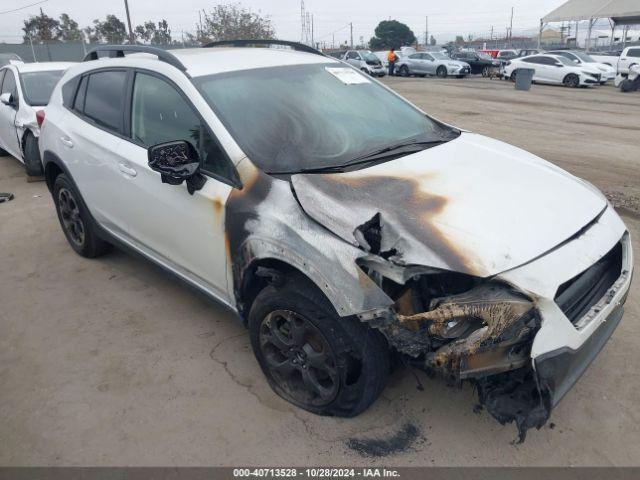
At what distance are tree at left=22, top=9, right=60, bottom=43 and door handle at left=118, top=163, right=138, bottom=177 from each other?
49348 millimetres

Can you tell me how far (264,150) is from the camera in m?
2.74

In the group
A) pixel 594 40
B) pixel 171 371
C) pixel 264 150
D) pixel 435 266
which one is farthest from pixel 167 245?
pixel 594 40

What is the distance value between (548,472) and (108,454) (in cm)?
211

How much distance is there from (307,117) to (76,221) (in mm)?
2671

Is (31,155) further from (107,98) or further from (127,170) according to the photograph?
(127,170)

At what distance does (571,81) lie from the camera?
21078mm

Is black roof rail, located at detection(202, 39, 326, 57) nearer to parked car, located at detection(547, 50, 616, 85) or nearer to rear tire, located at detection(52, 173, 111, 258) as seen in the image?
rear tire, located at detection(52, 173, 111, 258)

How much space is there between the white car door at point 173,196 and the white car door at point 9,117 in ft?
16.3

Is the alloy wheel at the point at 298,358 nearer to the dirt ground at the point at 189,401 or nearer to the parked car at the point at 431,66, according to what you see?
the dirt ground at the point at 189,401

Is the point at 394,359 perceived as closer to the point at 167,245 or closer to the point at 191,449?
the point at 191,449

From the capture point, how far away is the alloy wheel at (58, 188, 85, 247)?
4473 millimetres

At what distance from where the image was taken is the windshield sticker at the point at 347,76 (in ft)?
11.7

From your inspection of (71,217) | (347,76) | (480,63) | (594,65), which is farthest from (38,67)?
(480,63)

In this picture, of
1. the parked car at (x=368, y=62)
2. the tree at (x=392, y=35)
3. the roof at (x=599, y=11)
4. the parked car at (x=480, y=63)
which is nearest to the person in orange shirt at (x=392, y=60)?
the parked car at (x=368, y=62)
